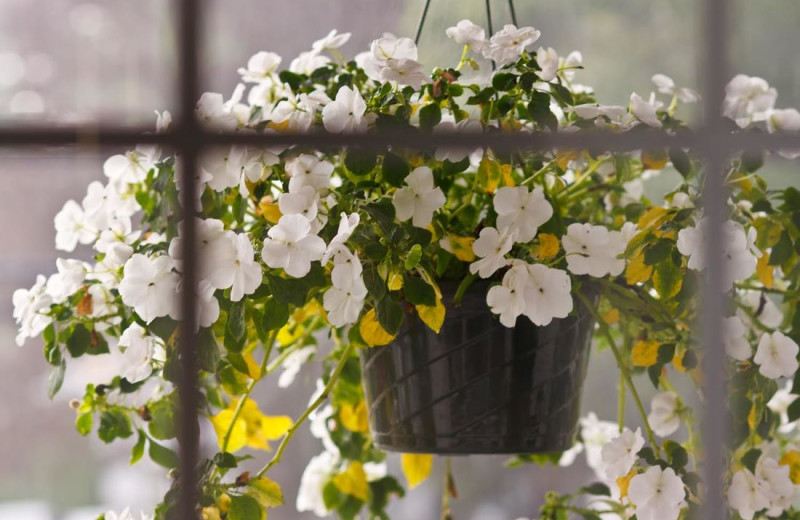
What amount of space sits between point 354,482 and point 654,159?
1.79ft

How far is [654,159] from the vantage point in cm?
106

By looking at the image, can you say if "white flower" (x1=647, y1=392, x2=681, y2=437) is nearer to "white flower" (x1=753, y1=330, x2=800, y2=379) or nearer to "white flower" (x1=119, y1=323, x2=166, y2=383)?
"white flower" (x1=753, y1=330, x2=800, y2=379)

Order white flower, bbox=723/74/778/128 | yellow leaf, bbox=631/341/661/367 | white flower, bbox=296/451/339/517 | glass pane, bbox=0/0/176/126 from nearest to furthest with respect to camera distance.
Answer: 1. yellow leaf, bbox=631/341/661/367
2. white flower, bbox=723/74/778/128
3. white flower, bbox=296/451/339/517
4. glass pane, bbox=0/0/176/126

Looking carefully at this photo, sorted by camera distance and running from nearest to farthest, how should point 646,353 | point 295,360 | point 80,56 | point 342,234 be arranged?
1. point 342,234
2. point 646,353
3. point 295,360
4. point 80,56

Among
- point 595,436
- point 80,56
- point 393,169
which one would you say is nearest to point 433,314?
point 393,169

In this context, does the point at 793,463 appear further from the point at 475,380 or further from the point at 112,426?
the point at 112,426

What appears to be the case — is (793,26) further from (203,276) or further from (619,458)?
(203,276)

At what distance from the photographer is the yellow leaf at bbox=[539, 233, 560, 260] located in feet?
2.95

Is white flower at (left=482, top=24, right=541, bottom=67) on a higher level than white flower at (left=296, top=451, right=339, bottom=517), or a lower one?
higher

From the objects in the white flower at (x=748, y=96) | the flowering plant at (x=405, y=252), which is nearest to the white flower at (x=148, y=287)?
the flowering plant at (x=405, y=252)

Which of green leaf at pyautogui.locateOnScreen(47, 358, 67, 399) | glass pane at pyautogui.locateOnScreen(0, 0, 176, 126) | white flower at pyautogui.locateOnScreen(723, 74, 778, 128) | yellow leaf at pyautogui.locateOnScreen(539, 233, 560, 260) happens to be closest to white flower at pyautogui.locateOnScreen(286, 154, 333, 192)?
yellow leaf at pyautogui.locateOnScreen(539, 233, 560, 260)

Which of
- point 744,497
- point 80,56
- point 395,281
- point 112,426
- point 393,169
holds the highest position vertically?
point 80,56

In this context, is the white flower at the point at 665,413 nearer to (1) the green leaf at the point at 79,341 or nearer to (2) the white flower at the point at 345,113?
(2) the white flower at the point at 345,113

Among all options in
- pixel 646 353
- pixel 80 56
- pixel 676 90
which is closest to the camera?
pixel 646 353
